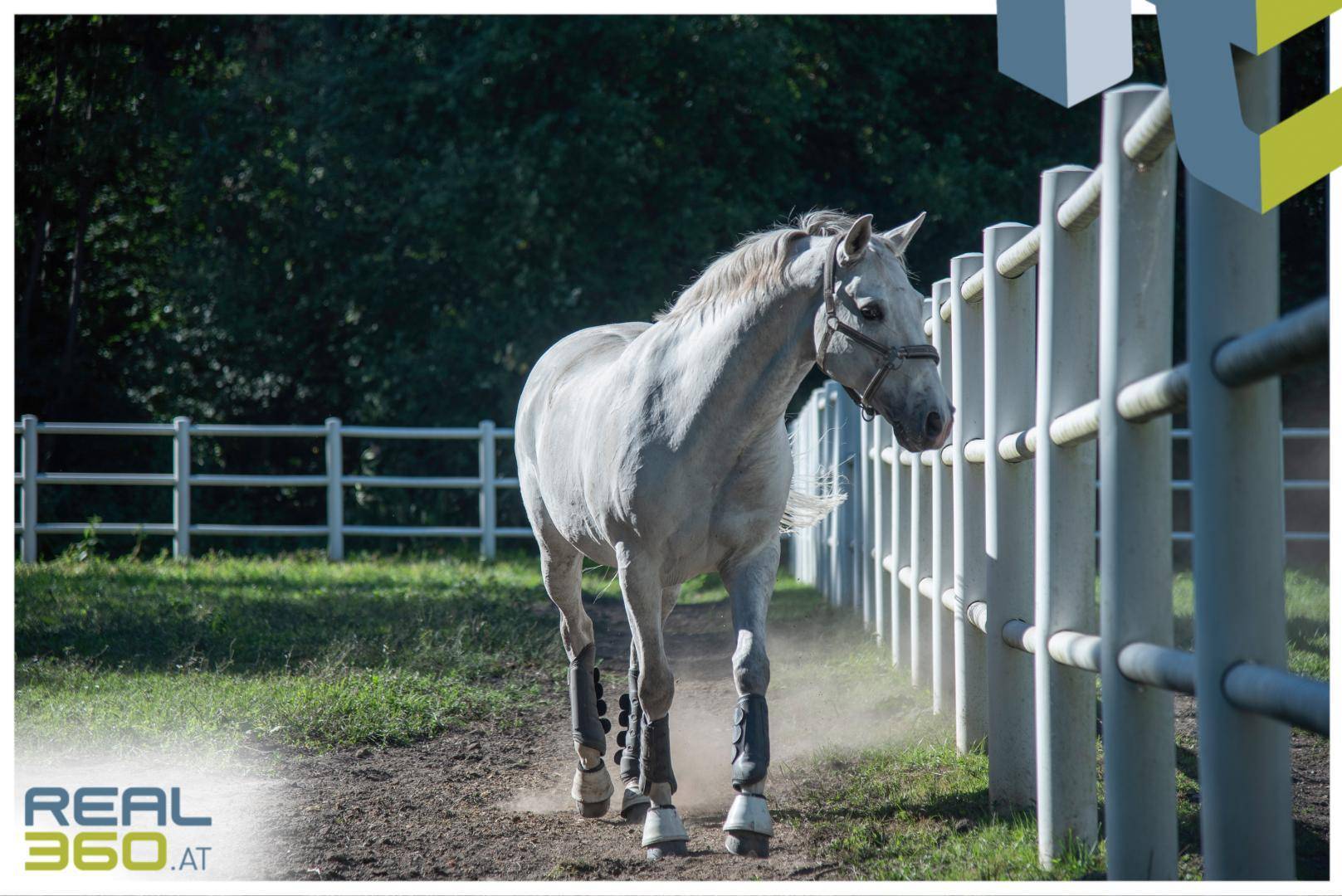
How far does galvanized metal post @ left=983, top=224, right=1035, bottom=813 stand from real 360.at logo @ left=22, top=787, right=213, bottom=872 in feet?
7.46

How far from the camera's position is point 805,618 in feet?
26.6

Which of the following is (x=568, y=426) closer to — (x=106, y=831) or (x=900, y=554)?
(x=106, y=831)

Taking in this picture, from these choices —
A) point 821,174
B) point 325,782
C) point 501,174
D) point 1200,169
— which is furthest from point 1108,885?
point 821,174

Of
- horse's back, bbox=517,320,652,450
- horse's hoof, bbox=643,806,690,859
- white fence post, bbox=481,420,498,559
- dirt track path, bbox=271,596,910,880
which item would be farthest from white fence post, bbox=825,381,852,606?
horse's hoof, bbox=643,806,690,859

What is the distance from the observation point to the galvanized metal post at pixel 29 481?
458 inches

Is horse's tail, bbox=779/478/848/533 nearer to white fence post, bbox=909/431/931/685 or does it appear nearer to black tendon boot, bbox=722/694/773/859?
white fence post, bbox=909/431/931/685

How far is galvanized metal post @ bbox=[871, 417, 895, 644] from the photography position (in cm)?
650

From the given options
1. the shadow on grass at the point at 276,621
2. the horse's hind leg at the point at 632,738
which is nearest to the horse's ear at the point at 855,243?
the horse's hind leg at the point at 632,738

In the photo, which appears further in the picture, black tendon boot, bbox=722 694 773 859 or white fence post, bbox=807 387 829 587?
white fence post, bbox=807 387 829 587

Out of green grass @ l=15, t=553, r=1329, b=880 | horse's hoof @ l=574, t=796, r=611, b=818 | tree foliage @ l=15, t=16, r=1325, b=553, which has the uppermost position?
tree foliage @ l=15, t=16, r=1325, b=553

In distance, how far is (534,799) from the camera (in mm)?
4172

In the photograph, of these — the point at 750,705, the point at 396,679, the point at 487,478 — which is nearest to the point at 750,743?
the point at 750,705

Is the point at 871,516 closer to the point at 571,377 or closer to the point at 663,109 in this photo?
the point at 571,377

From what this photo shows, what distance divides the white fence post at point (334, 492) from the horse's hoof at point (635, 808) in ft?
27.8
